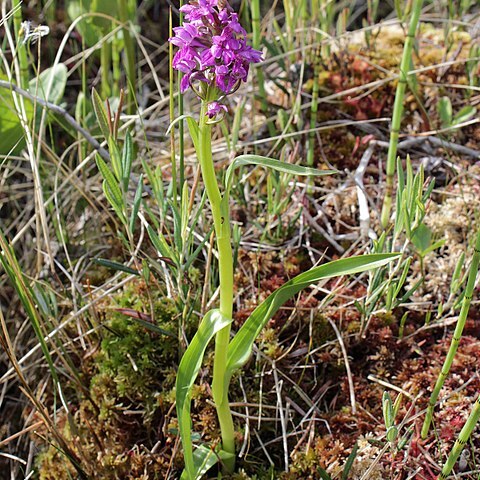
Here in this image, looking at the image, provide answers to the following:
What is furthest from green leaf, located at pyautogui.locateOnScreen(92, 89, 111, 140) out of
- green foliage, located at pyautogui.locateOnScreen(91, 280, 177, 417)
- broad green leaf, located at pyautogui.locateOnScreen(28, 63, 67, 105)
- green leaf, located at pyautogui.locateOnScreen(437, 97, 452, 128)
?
green leaf, located at pyautogui.locateOnScreen(437, 97, 452, 128)

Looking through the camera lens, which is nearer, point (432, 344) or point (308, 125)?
point (432, 344)

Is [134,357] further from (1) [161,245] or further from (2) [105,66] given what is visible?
(2) [105,66]

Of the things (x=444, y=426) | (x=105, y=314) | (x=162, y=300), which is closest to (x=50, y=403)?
(x=105, y=314)

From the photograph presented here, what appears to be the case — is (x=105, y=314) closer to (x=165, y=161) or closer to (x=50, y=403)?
(x=50, y=403)

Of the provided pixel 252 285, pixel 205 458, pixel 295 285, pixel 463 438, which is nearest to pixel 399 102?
pixel 252 285

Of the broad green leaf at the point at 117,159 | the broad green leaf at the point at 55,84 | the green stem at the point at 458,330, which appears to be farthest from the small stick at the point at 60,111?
the green stem at the point at 458,330

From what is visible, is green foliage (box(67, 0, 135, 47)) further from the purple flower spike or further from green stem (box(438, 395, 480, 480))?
green stem (box(438, 395, 480, 480))

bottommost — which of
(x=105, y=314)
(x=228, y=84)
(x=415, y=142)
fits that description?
(x=105, y=314)
